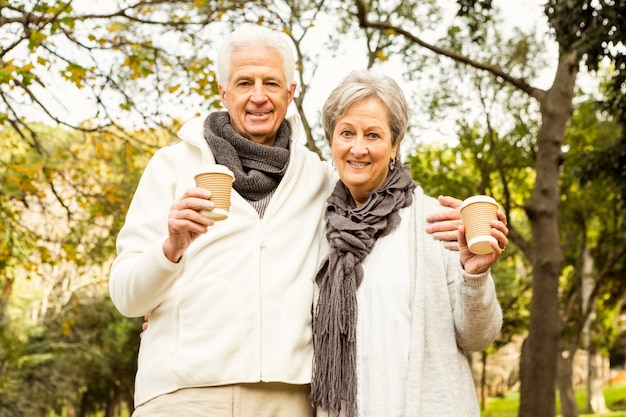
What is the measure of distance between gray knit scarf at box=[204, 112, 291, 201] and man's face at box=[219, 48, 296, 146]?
0.25 feet

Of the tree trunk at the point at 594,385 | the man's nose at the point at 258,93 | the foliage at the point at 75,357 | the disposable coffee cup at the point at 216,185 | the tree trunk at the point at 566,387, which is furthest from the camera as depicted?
the tree trunk at the point at 594,385

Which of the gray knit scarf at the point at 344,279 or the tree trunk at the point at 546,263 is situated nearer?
the gray knit scarf at the point at 344,279

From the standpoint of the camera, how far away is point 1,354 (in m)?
15.6

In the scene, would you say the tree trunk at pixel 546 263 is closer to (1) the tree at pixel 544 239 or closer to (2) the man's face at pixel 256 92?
(1) the tree at pixel 544 239

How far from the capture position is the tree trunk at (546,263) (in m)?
10.8

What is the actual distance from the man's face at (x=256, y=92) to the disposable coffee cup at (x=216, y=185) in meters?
0.83

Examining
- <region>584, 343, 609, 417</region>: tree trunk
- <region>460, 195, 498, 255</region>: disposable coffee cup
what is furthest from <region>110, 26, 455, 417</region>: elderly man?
<region>584, 343, 609, 417</region>: tree trunk

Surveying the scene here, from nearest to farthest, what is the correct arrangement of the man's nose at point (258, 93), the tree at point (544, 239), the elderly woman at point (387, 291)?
the elderly woman at point (387, 291) < the man's nose at point (258, 93) < the tree at point (544, 239)

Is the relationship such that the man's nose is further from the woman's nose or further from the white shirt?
the white shirt

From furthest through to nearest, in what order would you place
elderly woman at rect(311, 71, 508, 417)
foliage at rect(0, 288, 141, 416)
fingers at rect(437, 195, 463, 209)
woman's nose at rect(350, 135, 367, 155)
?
foliage at rect(0, 288, 141, 416)
woman's nose at rect(350, 135, 367, 155)
fingers at rect(437, 195, 463, 209)
elderly woman at rect(311, 71, 508, 417)

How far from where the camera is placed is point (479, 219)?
2.51m

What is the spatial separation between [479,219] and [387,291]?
0.58 metres

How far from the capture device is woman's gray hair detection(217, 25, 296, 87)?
130 inches

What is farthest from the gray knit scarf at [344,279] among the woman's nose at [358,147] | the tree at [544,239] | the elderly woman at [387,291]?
the tree at [544,239]
